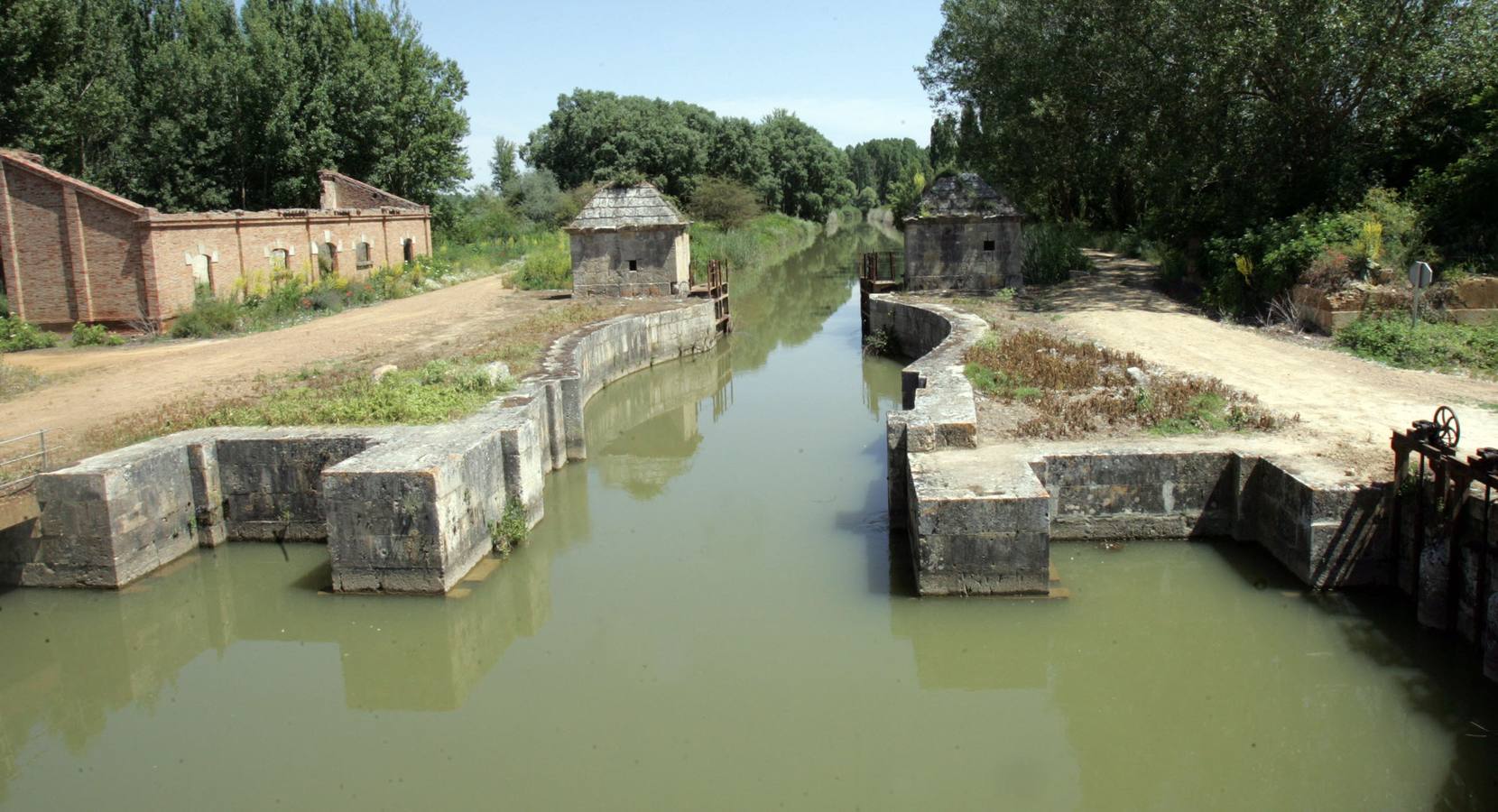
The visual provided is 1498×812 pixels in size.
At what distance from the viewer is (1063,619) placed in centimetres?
727

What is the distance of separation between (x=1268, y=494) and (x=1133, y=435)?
126 centimetres

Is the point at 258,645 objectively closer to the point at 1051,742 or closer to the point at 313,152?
the point at 1051,742

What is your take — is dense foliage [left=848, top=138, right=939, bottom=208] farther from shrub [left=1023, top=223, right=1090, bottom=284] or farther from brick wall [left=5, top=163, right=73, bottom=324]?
brick wall [left=5, top=163, right=73, bottom=324]

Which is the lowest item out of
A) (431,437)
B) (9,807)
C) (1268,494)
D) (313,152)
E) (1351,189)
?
(9,807)

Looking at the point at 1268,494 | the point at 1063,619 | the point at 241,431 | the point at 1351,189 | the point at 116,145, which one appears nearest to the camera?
the point at 1063,619

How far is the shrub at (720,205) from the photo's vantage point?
43500 millimetres

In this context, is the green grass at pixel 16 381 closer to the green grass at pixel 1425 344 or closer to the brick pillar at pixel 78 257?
the brick pillar at pixel 78 257

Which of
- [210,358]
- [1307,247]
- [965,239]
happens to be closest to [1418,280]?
[1307,247]

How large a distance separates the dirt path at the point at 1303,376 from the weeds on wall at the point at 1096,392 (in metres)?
0.47

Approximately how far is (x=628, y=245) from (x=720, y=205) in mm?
22976

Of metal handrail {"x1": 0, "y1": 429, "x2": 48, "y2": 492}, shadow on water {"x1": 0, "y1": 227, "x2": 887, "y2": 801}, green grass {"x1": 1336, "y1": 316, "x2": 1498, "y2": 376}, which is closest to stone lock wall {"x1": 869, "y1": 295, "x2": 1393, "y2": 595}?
shadow on water {"x1": 0, "y1": 227, "x2": 887, "y2": 801}

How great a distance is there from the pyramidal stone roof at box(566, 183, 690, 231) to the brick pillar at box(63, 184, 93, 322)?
8189 millimetres

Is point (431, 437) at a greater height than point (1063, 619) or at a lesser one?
greater

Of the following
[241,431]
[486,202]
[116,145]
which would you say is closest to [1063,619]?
[241,431]
